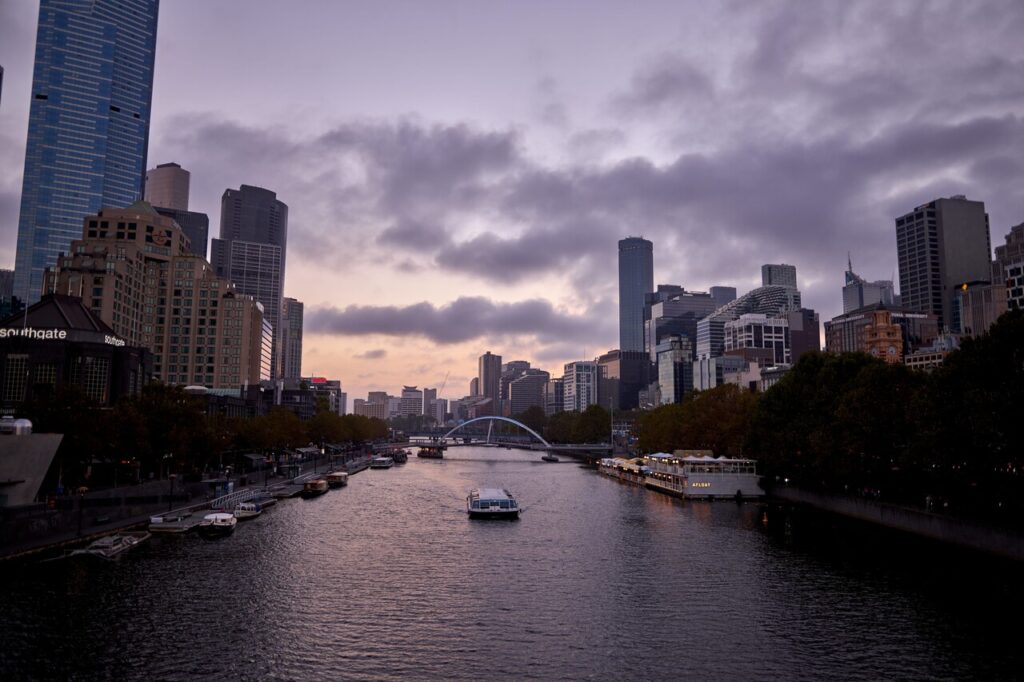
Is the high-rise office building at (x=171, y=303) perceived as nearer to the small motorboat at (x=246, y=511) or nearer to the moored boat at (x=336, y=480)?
the moored boat at (x=336, y=480)

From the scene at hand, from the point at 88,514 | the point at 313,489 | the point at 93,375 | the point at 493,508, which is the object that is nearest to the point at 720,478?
the point at 493,508

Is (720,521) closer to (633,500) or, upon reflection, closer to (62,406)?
(633,500)

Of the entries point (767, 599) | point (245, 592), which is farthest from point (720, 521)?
point (245, 592)

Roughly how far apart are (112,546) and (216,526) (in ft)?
43.1

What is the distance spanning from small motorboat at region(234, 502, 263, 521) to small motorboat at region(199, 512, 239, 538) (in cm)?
1190

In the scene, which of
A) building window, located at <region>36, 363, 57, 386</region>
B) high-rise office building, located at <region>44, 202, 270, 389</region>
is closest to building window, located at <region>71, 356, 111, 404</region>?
building window, located at <region>36, 363, 57, 386</region>

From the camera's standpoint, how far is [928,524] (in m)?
71.5

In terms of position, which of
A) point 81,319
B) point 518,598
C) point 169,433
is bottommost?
point 518,598

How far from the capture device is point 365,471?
613ft

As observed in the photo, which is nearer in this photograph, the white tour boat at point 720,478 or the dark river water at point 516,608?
the dark river water at point 516,608

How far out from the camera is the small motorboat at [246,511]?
8619 centimetres

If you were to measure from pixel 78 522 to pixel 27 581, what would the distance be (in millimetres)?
16126

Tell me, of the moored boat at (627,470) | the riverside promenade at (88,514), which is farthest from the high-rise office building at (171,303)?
the moored boat at (627,470)

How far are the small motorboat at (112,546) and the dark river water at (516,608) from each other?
1297 millimetres
